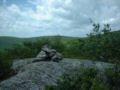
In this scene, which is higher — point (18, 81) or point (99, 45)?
point (99, 45)

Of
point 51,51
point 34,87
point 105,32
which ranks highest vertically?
point 105,32

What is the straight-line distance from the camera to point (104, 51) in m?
21.0

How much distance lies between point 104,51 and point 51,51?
33.4ft

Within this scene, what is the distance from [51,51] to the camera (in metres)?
29.9

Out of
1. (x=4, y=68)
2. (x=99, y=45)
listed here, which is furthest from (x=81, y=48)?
(x=4, y=68)

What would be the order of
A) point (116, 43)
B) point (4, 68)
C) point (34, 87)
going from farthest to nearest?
point (4, 68) → point (34, 87) → point (116, 43)

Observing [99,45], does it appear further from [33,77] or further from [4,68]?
[4,68]

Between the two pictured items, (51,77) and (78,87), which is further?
(51,77)

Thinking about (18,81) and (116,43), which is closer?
(116,43)

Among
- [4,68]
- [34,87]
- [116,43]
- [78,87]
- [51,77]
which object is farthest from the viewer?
[4,68]

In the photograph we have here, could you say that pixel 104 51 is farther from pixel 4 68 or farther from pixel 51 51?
pixel 4 68

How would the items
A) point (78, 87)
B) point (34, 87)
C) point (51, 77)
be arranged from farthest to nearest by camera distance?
point (51, 77) < point (34, 87) < point (78, 87)

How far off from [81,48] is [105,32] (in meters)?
2.64

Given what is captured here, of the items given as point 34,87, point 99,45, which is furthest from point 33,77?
point 99,45
